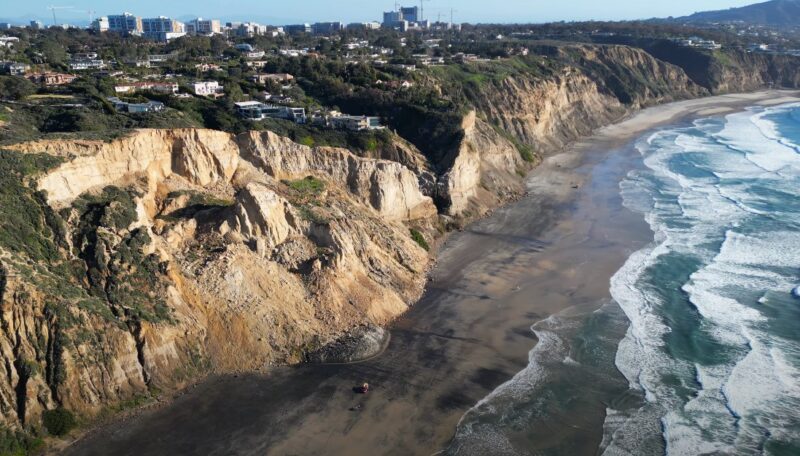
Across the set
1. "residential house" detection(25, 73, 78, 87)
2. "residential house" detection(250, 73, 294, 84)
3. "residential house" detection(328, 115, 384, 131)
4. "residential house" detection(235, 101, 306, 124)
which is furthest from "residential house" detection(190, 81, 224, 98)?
"residential house" detection(328, 115, 384, 131)

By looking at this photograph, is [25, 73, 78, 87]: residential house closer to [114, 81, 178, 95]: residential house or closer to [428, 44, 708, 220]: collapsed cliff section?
[114, 81, 178, 95]: residential house

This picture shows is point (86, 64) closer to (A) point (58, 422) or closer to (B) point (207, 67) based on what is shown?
(B) point (207, 67)

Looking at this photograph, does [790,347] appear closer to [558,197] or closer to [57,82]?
[558,197]

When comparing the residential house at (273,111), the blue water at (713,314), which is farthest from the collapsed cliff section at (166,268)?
the blue water at (713,314)

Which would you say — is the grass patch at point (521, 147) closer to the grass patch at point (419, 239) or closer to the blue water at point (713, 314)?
the blue water at point (713, 314)


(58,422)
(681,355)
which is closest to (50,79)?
(58,422)

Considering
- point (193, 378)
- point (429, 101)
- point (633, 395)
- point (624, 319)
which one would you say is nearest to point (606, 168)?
point (429, 101)
